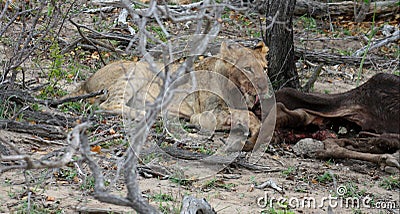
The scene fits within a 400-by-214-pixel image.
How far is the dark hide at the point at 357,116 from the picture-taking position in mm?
4980

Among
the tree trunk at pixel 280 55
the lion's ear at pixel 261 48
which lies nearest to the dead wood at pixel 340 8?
the tree trunk at pixel 280 55

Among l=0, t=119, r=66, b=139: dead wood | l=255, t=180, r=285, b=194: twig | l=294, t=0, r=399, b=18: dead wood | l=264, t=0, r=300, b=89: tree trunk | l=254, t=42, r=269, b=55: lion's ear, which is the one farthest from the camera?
l=294, t=0, r=399, b=18: dead wood

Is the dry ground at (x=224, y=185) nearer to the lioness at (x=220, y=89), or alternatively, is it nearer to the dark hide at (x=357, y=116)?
the dark hide at (x=357, y=116)

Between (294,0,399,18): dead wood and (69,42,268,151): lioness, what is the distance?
4.32m

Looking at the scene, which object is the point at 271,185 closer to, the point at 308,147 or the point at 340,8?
the point at 308,147

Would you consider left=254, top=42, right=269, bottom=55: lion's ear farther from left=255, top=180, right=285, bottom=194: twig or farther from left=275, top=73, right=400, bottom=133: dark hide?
left=255, top=180, right=285, bottom=194: twig

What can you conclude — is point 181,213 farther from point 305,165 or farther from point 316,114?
point 316,114

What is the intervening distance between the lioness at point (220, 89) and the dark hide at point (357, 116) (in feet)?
1.12

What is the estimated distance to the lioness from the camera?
543cm

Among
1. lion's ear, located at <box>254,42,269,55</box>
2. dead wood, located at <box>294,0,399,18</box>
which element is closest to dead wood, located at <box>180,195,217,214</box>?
lion's ear, located at <box>254,42,269,55</box>

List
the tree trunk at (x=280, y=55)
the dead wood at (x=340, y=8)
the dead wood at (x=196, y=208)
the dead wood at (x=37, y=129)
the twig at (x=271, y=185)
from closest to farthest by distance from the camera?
the dead wood at (x=196, y=208)
the twig at (x=271, y=185)
the dead wood at (x=37, y=129)
the tree trunk at (x=280, y=55)
the dead wood at (x=340, y=8)

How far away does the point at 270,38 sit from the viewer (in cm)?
664

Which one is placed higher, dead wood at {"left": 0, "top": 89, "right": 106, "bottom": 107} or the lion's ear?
the lion's ear

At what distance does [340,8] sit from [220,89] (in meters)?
5.35
